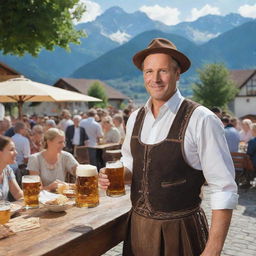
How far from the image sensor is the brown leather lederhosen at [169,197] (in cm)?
182

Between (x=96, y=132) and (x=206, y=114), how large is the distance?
Answer: 7.38 meters

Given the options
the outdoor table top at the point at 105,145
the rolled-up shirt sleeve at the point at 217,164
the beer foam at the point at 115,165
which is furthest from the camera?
the outdoor table top at the point at 105,145

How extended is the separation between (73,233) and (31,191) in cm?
71

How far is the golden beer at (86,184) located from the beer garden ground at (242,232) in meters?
1.91

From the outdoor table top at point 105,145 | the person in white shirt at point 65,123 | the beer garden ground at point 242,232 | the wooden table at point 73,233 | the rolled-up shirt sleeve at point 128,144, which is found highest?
the person in white shirt at point 65,123

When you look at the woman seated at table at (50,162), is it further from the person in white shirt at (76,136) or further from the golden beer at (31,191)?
the person in white shirt at (76,136)

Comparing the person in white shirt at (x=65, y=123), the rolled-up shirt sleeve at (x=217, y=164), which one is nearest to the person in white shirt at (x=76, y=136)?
the person in white shirt at (x=65, y=123)

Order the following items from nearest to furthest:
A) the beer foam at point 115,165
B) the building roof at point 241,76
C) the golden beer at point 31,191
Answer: the beer foam at point 115,165, the golden beer at point 31,191, the building roof at point 241,76

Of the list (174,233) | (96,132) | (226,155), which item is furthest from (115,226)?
(96,132)

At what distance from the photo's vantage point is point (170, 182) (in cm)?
183

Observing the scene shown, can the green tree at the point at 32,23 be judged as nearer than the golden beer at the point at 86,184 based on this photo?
No

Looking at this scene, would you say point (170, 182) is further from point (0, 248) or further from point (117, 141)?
point (117, 141)

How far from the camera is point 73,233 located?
2068mm

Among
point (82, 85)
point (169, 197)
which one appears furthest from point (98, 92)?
point (169, 197)
